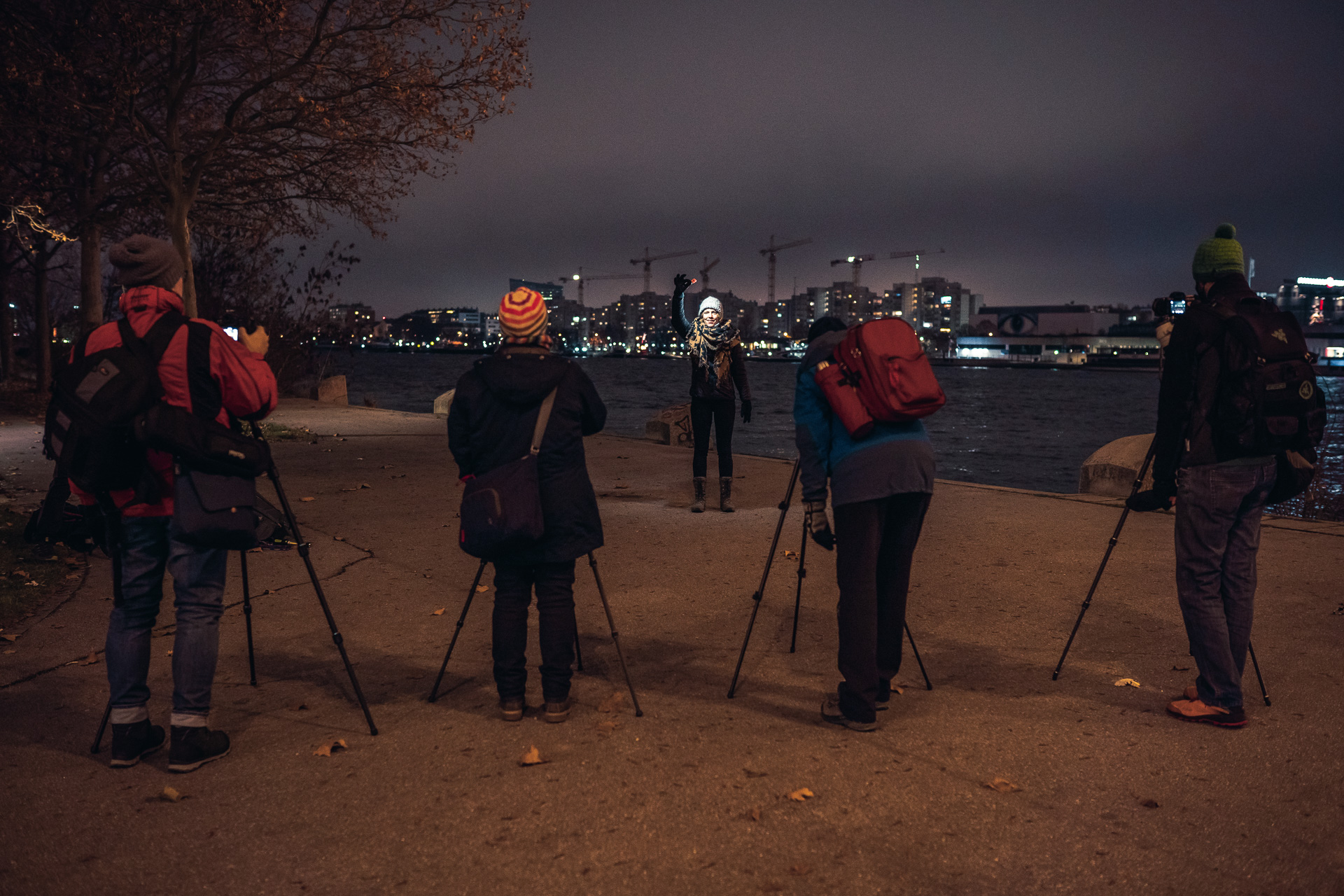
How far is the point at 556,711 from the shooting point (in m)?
4.28

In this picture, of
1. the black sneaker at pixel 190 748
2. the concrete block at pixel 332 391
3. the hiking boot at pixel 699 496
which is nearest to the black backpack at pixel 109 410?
the black sneaker at pixel 190 748

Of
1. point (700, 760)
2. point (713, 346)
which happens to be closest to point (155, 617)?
point (700, 760)

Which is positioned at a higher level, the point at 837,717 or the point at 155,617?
the point at 155,617

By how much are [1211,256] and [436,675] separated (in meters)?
4.26

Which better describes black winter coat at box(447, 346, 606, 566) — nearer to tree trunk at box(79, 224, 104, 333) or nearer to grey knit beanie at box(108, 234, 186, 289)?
grey knit beanie at box(108, 234, 186, 289)

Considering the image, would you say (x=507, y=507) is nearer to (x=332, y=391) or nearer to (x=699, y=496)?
(x=699, y=496)

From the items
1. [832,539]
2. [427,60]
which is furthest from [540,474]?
[427,60]

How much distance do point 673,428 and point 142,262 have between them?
42.3 feet

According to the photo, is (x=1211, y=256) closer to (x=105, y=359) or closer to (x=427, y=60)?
(x=105, y=359)

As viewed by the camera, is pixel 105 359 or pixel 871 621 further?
pixel 871 621

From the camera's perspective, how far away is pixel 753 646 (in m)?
5.46

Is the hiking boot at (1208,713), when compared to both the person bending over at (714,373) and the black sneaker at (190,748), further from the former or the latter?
the person bending over at (714,373)

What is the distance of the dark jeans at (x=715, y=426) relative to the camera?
954cm

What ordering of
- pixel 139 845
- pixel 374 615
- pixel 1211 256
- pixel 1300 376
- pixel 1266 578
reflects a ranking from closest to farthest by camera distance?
pixel 139 845
pixel 1300 376
pixel 1211 256
pixel 374 615
pixel 1266 578
